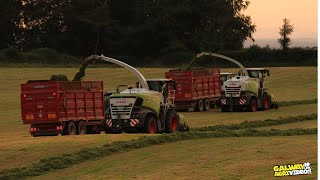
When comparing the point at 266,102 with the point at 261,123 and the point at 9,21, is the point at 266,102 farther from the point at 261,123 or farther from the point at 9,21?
the point at 9,21

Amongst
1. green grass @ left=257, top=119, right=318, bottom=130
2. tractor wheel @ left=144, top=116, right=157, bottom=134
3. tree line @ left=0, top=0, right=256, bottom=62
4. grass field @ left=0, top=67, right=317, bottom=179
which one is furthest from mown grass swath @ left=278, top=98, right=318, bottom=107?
tree line @ left=0, top=0, right=256, bottom=62

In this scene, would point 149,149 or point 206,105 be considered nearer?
point 149,149

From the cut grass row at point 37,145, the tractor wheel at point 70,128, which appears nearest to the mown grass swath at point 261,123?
the tractor wheel at point 70,128

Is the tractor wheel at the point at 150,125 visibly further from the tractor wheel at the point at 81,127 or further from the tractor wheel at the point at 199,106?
the tractor wheel at the point at 199,106

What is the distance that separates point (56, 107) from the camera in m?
29.0

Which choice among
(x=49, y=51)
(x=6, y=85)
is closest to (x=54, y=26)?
(x=49, y=51)

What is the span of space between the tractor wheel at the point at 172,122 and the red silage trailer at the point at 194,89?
1600 cm

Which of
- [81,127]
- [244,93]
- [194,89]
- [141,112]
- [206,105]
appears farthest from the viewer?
[206,105]

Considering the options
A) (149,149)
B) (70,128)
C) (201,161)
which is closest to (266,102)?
(70,128)

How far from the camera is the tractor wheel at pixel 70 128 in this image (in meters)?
29.6

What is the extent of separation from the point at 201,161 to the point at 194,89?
2765cm

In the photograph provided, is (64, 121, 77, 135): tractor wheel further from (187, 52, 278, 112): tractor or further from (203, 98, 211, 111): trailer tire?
(203, 98, 211, 111): trailer tire

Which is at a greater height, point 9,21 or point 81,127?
point 9,21

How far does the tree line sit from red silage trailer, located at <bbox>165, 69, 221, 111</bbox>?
56472 mm
